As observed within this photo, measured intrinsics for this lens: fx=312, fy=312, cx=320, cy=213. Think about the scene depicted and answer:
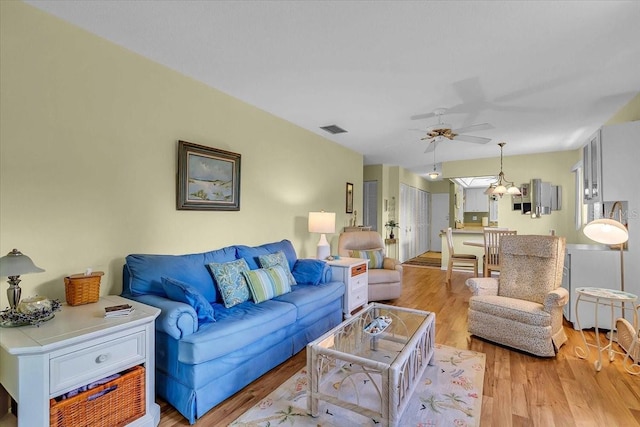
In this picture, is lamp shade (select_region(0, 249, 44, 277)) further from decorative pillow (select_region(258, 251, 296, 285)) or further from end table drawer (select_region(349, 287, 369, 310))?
end table drawer (select_region(349, 287, 369, 310))

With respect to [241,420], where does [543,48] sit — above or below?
above

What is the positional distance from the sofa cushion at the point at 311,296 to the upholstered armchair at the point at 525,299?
54.8 inches

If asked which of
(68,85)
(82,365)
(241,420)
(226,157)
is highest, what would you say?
(68,85)

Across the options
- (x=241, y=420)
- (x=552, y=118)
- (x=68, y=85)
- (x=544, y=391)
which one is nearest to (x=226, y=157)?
(x=68, y=85)

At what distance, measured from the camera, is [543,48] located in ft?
7.68

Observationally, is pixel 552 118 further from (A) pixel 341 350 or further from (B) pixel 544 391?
(A) pixel 341 350

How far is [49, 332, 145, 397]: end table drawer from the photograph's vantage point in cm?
148

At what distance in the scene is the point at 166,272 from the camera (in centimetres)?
238

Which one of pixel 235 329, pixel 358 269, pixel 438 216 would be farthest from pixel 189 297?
pixel 438 216

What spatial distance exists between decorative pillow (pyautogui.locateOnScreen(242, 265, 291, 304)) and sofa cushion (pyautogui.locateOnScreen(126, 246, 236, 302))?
1.05ft

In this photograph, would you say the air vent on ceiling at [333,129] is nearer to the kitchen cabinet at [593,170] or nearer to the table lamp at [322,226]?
the table lamp at [322,226]

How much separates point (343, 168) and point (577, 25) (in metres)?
A: 3.79

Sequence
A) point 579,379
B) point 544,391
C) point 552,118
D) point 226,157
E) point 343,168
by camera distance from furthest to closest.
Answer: point 343,168
point 552,118
point 226,157
point 579,379
point 544,391

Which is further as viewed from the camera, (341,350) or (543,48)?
(543,48)
